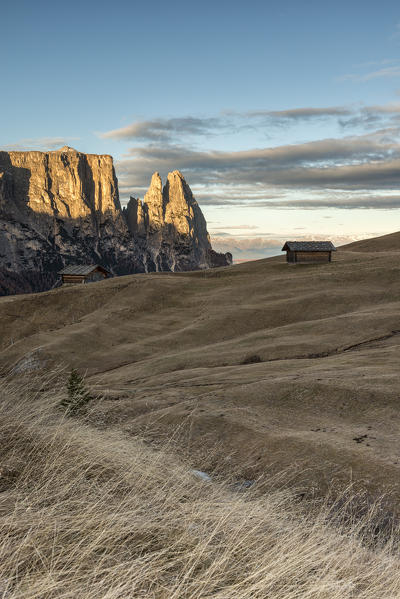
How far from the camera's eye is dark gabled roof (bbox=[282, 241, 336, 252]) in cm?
7871

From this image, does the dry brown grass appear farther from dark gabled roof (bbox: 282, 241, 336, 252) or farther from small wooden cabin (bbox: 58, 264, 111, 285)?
small wooden cabin (bbox: 58, 264, 111, 285)

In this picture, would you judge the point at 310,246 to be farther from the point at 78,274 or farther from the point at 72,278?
the point at 72,278

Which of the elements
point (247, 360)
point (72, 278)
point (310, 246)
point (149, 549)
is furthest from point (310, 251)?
point (149, 549)

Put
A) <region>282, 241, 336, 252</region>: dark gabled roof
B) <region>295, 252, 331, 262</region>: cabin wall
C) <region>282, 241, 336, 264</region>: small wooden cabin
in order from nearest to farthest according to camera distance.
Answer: <region>282, 241, 336, 252</region>: dark gabled roof < <region>282, 241, 336, 264</region>: small wooden cabin < <region>295, 252, 331, 262</region>: cabin wall

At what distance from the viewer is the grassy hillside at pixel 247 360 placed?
1303 cm

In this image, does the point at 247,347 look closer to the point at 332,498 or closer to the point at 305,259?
the point at 332,498

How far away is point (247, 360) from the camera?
32.7m

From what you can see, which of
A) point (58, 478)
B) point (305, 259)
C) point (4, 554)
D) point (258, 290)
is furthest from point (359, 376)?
point (305, 259)

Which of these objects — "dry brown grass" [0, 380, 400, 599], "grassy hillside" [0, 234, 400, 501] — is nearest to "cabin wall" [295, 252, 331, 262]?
"grassy hillside" [0, 234, 400, 501]

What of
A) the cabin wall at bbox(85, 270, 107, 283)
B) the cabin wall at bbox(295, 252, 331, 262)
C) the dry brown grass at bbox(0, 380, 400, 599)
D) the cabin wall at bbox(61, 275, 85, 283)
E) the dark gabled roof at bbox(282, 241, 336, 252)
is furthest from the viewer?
the cabin wall at bbox(85, 270, 107, 283)

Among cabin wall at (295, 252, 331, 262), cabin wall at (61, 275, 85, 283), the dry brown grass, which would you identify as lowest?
cabin wall at (61, 275, 85, 283)

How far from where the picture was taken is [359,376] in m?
20.3

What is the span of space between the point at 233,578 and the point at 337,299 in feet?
152

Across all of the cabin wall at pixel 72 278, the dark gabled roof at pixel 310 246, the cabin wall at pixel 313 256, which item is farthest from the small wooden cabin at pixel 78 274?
the cabin wall at pixel 313 256
